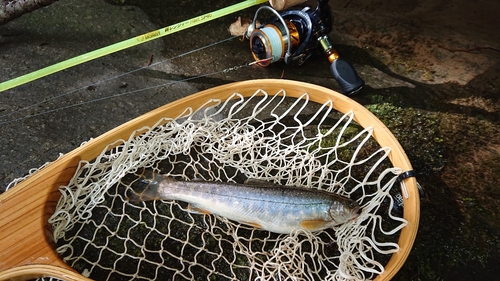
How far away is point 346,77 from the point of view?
124 inches

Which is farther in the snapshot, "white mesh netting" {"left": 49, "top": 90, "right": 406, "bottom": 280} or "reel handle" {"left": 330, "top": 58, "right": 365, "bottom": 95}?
"reel handle" {"left": 330, "top": 58, "right": 365, "bottom": 95}

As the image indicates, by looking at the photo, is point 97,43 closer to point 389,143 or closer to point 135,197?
point 135,197

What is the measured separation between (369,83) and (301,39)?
2.45ft

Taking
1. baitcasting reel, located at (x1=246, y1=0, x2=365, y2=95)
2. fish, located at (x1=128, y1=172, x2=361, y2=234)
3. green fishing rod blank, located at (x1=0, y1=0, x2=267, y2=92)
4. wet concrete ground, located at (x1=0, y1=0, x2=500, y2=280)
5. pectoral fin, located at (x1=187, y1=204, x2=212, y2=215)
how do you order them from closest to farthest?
fish, located at (x1=128, y1=172, x2=361, y2=234) < pectoral fin, located at (x1=187, y1=204, x2=212, y2=215) < green fishing rod blank, located at (x1=0, y1=0, x2=267, y2=92) < wet concrete ground, located at (x1=0, y1=0, x2=500, y2=280) < baitcasting reel, located at (x1=246, y1=0, x2=365, y2=95)

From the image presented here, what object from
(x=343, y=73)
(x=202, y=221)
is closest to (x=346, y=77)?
(x=343, y=73)

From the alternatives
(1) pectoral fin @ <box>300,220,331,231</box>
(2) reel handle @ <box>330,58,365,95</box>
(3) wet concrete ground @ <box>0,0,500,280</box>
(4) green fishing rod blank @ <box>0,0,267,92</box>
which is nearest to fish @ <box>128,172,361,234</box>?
(1) pectoral fin @ <box>300,220,331,231</box>

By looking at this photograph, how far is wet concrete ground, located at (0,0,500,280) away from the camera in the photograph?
8.77ft

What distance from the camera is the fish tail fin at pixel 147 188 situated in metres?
2.31

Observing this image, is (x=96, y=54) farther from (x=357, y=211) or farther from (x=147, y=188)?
(x=357, y=211)

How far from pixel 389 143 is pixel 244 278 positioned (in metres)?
1.17

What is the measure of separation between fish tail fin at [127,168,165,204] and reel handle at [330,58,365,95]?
5.44 ft

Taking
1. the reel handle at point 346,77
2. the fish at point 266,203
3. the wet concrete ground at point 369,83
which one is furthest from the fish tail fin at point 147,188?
the reel handle at point 346,77

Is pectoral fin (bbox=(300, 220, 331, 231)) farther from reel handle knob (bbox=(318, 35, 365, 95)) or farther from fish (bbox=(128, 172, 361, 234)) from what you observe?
reel handle knob (bbox=(318, 35, 365, 95))

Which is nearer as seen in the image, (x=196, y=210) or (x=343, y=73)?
(x=196, y=210)
